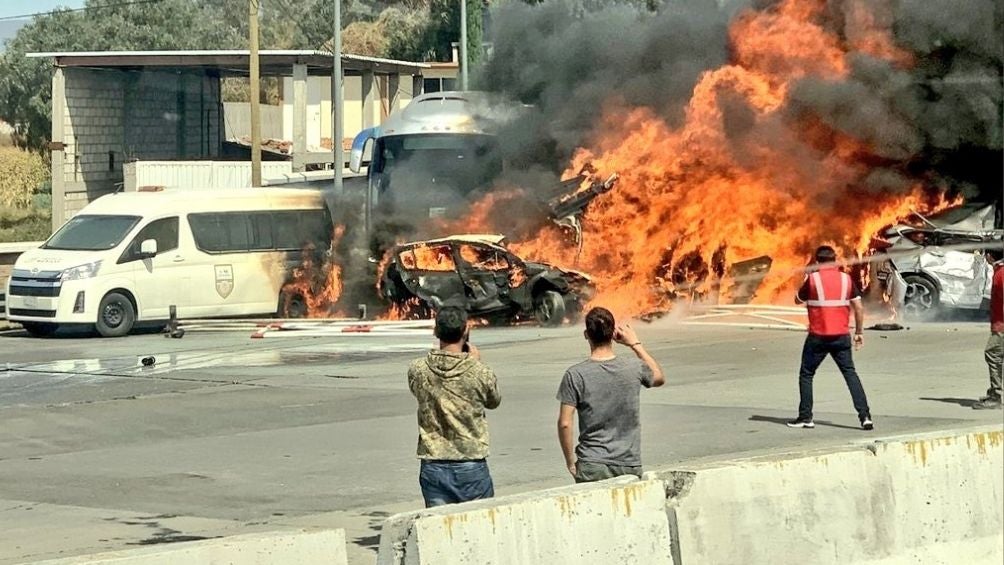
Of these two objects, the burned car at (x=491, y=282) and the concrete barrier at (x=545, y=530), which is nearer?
the concrete barrier at (x=545, y=530)

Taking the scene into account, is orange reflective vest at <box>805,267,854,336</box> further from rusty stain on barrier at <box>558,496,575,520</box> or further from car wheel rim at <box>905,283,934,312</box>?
car wheel rim at <box>905,283,934,312</box>

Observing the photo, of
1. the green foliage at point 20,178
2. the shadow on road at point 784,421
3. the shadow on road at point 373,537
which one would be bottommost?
the shadow on road at point 373,537

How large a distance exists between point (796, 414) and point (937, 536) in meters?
6.36

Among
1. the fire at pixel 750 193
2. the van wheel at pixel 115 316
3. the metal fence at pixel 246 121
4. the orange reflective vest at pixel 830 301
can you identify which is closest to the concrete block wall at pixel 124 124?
the metal fence at pixel 246 121

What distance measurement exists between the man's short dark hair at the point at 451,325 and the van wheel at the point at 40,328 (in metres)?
16.5

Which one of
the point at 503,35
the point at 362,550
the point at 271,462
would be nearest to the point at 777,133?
the point at 503,35

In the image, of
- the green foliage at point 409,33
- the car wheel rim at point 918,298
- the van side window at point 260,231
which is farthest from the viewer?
the green foliage at point 409,33

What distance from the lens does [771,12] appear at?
23.8 meters

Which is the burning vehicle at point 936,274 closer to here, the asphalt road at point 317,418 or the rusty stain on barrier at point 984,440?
the asphalt road at point 317,418

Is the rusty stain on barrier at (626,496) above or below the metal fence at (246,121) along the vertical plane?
below

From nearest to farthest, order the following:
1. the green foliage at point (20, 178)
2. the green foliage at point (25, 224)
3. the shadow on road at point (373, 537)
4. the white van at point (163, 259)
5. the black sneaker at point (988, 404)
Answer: the shadow on road at point (373, 537), the black sneaker at point (988, 404), the white van at point (163, 259), the green foliage at point (25, 224), the green foliage at point (20, 178)

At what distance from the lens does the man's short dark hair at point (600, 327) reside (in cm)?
711

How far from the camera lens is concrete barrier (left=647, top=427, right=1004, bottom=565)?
6.43 m

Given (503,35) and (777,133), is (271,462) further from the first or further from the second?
(503,35)
